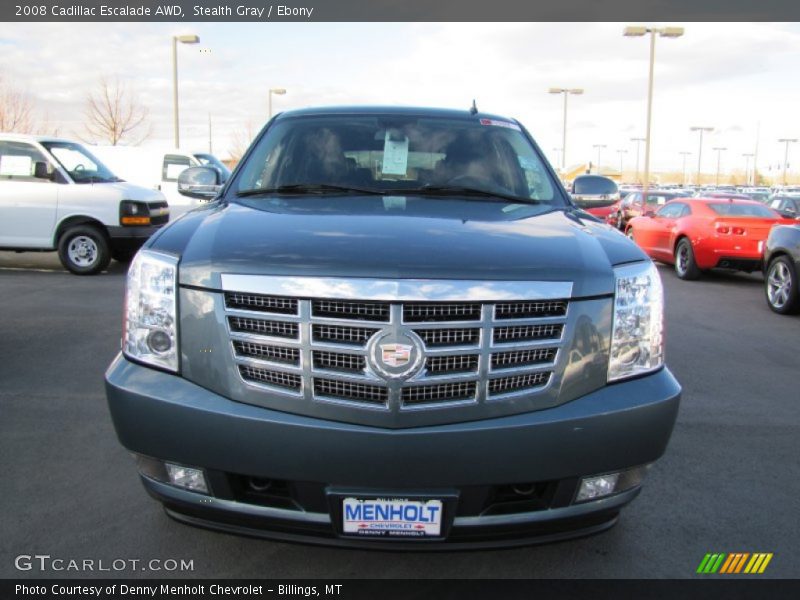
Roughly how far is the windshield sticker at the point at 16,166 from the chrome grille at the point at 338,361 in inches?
394

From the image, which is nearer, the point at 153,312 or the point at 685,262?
the point at 153,312

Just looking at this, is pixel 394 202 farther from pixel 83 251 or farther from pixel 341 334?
pixel 83 251

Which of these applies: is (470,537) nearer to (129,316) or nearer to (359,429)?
(359,429)

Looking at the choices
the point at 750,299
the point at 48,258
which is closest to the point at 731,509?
the point at 750,299

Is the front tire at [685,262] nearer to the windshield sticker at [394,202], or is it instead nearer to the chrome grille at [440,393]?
the windshield sticker at [394,202]

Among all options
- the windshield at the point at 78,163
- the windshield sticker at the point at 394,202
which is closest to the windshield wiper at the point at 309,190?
the windshield sticker at the point at 394,202

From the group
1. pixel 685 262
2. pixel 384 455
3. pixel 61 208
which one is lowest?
pixel 685 262

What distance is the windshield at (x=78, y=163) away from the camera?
1083cm

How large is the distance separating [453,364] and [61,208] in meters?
10.0

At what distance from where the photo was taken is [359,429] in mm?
2264

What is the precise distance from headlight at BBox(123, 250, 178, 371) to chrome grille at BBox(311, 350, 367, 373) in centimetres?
52

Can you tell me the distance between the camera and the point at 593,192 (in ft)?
14.8

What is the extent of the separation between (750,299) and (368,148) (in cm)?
847

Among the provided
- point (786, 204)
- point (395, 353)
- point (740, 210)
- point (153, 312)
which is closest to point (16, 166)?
point (153, 312)
